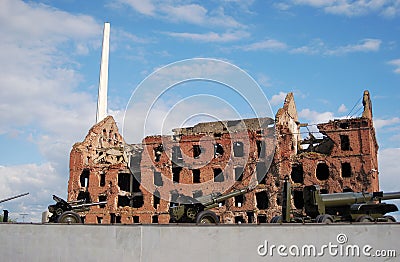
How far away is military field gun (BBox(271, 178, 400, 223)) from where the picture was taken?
1741cm

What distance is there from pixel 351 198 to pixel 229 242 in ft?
25.3

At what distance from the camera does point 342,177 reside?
109ft

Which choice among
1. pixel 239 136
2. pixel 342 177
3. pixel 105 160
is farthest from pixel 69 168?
pixel 342 177

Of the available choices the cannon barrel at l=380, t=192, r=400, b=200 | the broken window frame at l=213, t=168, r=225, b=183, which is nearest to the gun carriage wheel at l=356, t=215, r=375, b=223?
the cannon barrel at l=380, t=192, r=400, b=200

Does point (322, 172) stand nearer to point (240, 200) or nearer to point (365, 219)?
point (240, 200)

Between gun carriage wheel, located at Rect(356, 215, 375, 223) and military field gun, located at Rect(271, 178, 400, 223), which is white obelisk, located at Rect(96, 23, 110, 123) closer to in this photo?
military field gun, located at Rect(271, 178, 400, 223)

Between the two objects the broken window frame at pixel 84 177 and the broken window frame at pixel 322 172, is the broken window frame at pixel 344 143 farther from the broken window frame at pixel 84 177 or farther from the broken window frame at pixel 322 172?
Result: the broken window frame at pixel 84 177

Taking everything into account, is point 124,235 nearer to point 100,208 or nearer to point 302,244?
point 302,244

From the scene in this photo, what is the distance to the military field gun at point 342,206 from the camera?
17406 millimetres

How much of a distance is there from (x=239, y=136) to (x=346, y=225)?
2310 centimetres

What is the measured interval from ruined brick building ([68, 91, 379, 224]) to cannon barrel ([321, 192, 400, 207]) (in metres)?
13.5

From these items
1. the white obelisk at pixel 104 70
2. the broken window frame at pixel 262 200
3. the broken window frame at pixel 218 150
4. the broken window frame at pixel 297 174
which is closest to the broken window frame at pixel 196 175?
the broken window frame at pixel 218 150

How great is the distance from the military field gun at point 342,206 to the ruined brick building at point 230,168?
Result: 13934 mm

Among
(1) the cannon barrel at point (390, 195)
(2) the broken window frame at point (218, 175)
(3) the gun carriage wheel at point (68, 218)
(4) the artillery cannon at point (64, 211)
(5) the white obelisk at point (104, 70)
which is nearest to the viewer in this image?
(1) the cannon barrel at point (390, 195)
